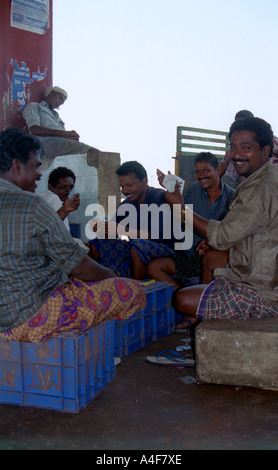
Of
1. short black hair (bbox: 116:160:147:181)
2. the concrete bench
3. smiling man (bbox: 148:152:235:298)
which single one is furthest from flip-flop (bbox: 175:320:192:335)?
short black hair (bbox: 116:160:147:181)

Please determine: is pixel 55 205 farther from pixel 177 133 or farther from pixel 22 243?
pixel 177 133

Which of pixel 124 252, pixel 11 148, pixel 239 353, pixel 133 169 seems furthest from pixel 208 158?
pixel 11 148

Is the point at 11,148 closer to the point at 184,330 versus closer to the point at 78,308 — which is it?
the point at 78,308

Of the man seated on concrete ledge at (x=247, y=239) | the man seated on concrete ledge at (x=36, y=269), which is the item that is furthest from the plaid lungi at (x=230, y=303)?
the man seated on concrete ledge at (x=36, y=269)

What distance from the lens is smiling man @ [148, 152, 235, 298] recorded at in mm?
3816

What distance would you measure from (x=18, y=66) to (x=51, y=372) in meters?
5.41

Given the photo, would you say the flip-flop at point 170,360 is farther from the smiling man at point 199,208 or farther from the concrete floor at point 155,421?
the smiling man at point 199,208

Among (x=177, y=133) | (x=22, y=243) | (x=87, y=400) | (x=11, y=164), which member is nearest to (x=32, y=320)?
(x=22, y=243)

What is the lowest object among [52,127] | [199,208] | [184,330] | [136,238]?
[184,330]

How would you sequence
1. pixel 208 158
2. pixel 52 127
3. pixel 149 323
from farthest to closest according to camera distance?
pixel 52 127
pixel 208 158
pixel 149 323

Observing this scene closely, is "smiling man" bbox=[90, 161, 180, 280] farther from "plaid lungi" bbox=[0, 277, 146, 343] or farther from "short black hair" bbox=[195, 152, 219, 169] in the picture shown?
"plaid lungi" bbox=[0, 277, 146, 343]

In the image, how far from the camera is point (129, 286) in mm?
2393

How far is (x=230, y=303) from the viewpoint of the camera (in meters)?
2.53
